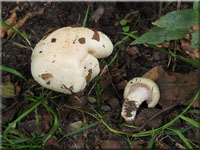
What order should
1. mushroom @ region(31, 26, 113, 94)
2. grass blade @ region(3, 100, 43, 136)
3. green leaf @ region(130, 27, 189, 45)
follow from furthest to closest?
grass blade @ region(3, 100, 43, 136) → green leaf @ region(130, 27, 189, 45) → mushroom @ region(31, 26, 113, 94)

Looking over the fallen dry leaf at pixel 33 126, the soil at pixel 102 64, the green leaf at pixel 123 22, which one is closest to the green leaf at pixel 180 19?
the soil at pixel 102 64

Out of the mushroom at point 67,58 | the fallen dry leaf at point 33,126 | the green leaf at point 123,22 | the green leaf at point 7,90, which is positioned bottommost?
the fallen dry leaf at point 33,126

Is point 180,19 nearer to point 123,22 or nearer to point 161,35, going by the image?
point 161,35

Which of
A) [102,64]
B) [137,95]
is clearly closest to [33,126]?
[102,64]

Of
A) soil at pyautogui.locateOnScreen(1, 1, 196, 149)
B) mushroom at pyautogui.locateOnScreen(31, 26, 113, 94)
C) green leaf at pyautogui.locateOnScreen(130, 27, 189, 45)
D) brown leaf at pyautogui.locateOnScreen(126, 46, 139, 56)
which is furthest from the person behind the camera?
brown leaf at pyautogui.locateOnScreen(126, 46, 139, 56)

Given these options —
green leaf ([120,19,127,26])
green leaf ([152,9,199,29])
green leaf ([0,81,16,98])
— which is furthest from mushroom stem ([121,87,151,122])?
green leaf ([0,81,16,98])

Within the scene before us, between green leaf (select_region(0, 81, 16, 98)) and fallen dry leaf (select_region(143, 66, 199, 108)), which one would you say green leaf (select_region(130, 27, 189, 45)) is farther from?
green leaf (select_region(0, 81, 16, 98))

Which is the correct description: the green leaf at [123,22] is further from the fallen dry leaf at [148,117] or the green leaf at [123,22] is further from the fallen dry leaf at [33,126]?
the fallen dry leaf at [33,126]

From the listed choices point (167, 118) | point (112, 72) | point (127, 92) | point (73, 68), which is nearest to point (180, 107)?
point (167, 118)
